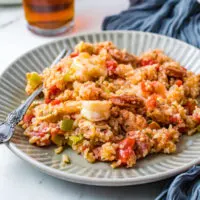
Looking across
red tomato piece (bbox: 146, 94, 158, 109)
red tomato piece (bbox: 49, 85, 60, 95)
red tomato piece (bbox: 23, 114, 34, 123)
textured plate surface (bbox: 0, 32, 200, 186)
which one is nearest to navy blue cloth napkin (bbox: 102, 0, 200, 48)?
textured plate surface (bbox: 0, 32, 200, 186)

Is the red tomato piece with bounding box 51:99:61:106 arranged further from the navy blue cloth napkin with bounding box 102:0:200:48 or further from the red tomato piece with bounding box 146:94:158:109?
the navy blue cloth napkin with bounding box 102:0:200:48

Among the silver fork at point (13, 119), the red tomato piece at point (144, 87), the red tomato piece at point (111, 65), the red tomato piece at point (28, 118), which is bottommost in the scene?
the red tomato piece at point (144, 87)

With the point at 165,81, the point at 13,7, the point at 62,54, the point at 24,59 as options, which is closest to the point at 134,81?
the point at 165,81

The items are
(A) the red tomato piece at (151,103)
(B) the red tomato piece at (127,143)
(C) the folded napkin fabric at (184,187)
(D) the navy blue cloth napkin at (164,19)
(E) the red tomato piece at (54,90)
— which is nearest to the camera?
(C) the folded napkin fabric at (184,187)

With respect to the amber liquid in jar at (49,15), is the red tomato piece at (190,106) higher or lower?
lower

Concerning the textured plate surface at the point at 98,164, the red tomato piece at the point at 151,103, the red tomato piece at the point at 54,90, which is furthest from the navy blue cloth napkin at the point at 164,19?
the red tomato piece at the point at 54,90

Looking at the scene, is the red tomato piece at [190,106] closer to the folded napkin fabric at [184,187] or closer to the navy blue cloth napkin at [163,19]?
the folded napkin fabric at [184,187]

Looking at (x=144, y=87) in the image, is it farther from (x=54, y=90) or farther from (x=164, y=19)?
(x=164, y=19)
